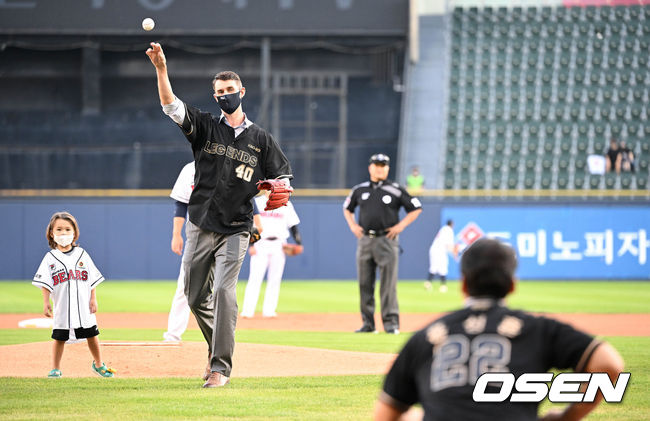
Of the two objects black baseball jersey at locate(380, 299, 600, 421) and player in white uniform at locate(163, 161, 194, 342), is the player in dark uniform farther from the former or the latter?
player in white uniform at locate(163, 161, 194, 342)

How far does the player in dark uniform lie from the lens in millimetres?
3033

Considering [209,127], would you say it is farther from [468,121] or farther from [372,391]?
[468,121]

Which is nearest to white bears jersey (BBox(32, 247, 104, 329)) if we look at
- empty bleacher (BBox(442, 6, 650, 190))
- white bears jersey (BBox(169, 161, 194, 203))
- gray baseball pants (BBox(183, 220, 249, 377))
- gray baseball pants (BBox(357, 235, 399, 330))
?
gray baseball pants (BBox(183, 220, 249, 377))

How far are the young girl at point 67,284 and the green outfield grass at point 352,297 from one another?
884 centimetres

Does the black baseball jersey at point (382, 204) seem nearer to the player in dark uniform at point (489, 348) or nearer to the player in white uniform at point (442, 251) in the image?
the player in dark uniform at point (489, 348)

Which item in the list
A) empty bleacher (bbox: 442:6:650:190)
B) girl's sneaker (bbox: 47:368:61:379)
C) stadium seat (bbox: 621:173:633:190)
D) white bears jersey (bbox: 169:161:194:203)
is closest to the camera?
girl's sneaker (bbox: 47:368:61:379)

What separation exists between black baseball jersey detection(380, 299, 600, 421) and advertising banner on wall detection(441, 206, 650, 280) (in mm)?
20633

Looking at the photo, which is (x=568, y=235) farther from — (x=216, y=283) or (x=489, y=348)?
(x=489, y=348)

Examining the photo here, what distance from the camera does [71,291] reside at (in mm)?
7336

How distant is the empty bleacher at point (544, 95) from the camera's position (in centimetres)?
2711

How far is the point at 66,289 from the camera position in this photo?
7324 millimetres

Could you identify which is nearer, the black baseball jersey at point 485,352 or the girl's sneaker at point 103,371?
the black baseball jersey at point 485,352

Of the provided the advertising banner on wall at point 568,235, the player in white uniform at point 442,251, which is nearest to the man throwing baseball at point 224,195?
the player in white uniform at point 442,251

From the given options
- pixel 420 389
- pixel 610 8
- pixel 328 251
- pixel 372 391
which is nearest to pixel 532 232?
pixel 328 251
